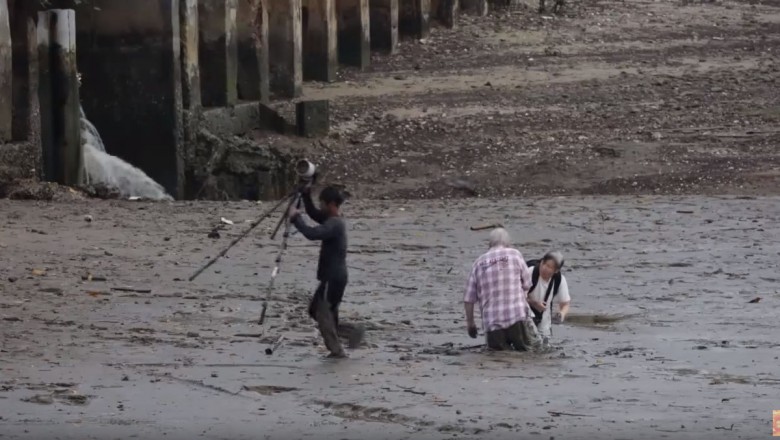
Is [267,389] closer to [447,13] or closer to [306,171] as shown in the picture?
[306,171]

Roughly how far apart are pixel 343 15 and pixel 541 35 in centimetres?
454

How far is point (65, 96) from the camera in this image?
20.2 metres

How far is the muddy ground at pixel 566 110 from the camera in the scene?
2164cm

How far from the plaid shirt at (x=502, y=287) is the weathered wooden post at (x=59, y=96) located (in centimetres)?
956

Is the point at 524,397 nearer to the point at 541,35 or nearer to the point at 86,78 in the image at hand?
the point at 86,78

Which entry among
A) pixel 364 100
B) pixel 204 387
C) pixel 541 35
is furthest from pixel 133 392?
pixel 541 35

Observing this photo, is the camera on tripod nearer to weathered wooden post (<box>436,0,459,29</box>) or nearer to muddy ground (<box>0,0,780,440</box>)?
muddy ground (<box>0,0,780,440</box>)

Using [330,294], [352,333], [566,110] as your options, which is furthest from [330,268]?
[566,110]

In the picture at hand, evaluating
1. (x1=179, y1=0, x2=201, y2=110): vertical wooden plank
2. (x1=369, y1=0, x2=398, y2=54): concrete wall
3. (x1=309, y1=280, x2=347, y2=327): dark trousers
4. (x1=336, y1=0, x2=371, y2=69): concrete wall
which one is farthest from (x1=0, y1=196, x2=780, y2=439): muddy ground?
(x1=369, y1=0, x2=398, y2=54): concrete wall

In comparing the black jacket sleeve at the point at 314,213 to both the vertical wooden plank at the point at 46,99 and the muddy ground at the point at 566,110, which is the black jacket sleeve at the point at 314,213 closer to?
the vertical wooden plank at the point at 46,99

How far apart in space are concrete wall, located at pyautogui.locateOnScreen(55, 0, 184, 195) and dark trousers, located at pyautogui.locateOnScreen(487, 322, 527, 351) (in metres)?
10.8

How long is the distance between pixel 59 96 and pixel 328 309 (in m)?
9.81

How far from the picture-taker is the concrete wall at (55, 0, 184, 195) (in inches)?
860

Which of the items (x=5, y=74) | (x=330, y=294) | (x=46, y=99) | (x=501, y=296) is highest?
(x=5, y=74)
